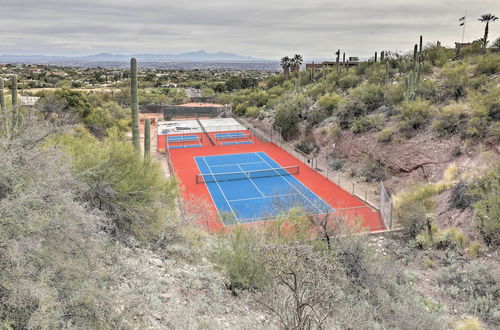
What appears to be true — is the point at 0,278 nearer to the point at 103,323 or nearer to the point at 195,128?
the point at 103,323

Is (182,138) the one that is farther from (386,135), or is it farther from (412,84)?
(412,84)

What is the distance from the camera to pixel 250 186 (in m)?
27.6

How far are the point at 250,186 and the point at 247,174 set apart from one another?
2836mm

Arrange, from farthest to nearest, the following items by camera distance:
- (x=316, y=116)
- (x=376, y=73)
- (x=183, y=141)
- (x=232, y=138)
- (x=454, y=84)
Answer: (x=232, y=138) < (x=183, y=141) < (x=376, y=73) < (x=316, y=116) < (x=454, y=84)

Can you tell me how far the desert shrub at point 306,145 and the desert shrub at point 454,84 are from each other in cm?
1135

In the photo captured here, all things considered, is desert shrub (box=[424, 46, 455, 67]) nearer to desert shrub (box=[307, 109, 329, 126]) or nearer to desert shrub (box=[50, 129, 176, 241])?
desert shrub (box=[307, 109, 329, 126])

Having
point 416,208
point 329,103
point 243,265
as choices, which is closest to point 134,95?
point 243,265

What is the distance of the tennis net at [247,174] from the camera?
2921cm

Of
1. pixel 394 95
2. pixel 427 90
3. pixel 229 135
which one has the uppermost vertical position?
pixel 427 90

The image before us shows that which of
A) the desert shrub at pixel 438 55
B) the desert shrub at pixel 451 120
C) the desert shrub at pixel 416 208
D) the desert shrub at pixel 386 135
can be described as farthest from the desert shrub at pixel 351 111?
the desert shrub at pixel 416 208

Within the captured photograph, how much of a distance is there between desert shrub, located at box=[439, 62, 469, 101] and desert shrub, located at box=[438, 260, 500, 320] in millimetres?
18565

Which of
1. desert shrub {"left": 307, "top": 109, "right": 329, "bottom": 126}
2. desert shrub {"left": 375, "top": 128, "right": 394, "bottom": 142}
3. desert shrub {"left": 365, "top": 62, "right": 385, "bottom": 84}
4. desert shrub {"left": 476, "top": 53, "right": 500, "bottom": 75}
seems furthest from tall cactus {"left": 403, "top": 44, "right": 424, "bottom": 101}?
desert shrub {"left": 307, "top": 109, "right": 329, "bottom": 126}

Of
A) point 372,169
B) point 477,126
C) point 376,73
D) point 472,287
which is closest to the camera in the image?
point 472,287

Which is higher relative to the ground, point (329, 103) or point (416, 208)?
point (329, 103)
